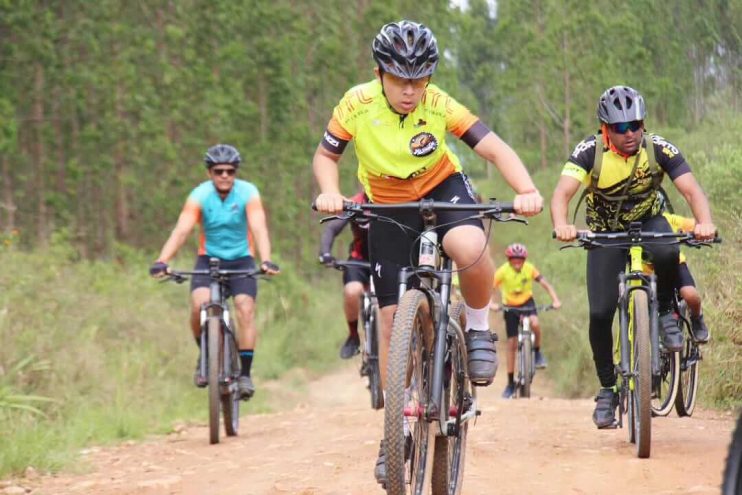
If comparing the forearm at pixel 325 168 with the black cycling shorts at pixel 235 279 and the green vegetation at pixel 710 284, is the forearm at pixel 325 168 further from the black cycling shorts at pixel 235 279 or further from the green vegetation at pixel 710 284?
the green vegetation at pixel 710 284

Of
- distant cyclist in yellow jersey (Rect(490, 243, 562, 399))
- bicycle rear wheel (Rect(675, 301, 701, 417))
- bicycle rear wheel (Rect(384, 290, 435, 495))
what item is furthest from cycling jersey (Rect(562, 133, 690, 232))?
distant cyclist in yellow jersey (Rect(490, 243, 562, 399))

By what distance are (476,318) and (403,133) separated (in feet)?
3.32

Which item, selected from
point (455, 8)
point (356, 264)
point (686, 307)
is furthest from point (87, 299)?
point (455, 8)

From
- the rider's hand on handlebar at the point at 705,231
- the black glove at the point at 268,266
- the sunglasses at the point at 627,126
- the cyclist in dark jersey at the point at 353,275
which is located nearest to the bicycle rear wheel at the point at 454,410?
the rider's hand on handlebar at the point at 705,231

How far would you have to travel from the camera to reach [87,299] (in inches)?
631

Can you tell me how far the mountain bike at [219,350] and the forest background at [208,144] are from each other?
1241mm

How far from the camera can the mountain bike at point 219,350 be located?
1001 centimetres

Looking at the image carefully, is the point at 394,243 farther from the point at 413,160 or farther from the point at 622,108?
the point at 622,108

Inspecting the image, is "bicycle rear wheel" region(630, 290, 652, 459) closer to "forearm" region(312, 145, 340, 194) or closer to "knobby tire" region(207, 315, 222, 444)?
"forearm" region(312, 145, 340, 194)

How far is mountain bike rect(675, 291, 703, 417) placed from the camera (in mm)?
9109

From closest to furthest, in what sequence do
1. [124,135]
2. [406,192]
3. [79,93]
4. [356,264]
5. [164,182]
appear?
[406,192]
[356,264]
[79,93]
[124,135]
[164,182]

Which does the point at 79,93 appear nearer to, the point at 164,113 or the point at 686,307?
the point at 164,113

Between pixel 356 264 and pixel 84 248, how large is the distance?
17.1 meters

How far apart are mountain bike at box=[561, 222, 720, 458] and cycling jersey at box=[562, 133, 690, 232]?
0.70ft
